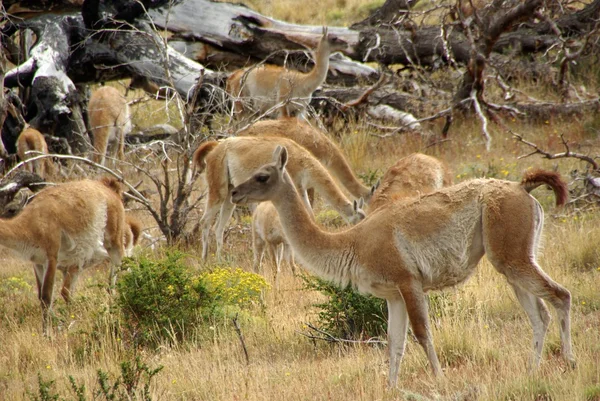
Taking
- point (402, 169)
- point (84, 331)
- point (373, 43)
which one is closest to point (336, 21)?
point (373, 43)

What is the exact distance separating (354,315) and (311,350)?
603mm

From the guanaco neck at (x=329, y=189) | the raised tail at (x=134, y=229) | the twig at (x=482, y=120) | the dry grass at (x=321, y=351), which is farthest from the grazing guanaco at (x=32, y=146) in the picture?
the twig at (x=482, y=120)

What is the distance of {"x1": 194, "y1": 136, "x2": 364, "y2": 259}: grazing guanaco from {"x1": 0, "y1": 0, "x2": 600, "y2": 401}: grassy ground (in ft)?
2.54

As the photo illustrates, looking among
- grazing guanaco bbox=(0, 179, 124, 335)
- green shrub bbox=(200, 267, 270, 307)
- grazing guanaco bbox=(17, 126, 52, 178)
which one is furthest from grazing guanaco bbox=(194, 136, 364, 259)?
grazing guanaco bbox=(17, 126, 52, 178)

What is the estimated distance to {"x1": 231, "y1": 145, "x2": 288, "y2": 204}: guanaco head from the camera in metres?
6.74

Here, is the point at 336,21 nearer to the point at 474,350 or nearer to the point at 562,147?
the point at 562,147

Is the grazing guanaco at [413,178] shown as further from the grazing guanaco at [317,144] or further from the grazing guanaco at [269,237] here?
the grazing guanaco at [317,144]

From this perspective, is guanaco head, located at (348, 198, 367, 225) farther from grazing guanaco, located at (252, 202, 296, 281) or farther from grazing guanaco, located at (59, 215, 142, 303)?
grazing guanaco, located at (59, 215, 142, 303)

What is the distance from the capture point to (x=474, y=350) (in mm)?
6770

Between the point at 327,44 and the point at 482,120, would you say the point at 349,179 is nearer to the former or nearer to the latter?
the point at 482,120

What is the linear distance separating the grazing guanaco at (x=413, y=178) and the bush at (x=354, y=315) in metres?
1.08

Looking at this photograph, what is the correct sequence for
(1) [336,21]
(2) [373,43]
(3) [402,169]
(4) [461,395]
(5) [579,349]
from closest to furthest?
(4) [461,395] < (5) [579,349] < (3) [402,169] < (2) [373,43] < (1) [336,21]

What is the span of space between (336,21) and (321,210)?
660 inches

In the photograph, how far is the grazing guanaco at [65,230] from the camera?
8.92m
